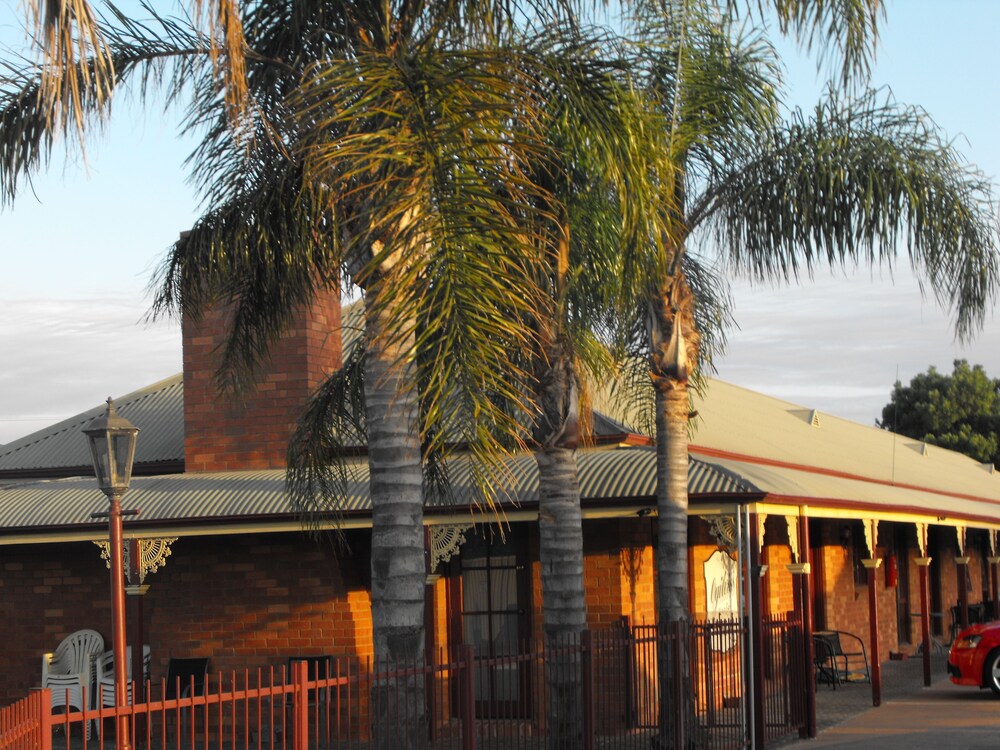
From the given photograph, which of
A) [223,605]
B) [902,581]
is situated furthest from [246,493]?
[902,581]

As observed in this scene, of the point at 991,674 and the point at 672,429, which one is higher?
the point at 672,429

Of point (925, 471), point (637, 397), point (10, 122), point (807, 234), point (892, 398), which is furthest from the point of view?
point (892, 398)

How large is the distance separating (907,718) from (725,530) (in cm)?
372

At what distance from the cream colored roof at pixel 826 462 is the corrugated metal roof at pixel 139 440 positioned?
772cm

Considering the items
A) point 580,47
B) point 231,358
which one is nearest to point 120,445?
point 231,358

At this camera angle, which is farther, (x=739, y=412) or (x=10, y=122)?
(x=739, y=412)

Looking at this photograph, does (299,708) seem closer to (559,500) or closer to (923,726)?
(559,500)

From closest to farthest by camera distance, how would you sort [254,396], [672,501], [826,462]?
1. [672,501]
2. [254,396]
3. [826,462]

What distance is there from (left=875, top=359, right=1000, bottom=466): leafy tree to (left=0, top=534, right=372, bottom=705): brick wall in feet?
155

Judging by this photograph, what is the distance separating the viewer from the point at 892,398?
65.4 metres

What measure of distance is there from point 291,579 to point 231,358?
5.35m

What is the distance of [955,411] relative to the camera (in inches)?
2457

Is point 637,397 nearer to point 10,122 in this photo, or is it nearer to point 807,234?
point 807,234

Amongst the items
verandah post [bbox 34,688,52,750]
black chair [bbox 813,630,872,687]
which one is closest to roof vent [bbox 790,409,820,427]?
black chair [bbox 813,630,872,687]
